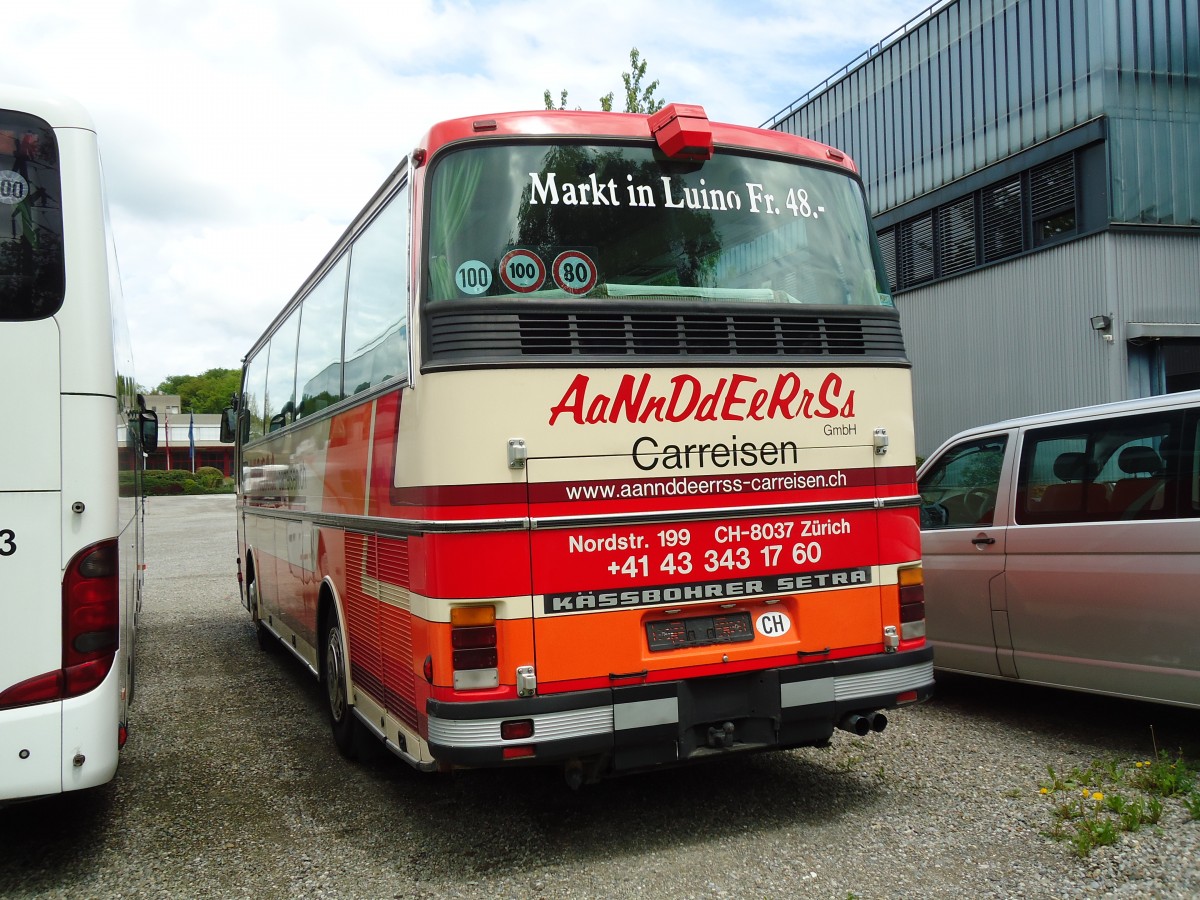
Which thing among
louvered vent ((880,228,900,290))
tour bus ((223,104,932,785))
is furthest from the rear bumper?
louvered vent ((880,228,900,290))

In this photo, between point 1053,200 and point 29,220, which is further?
point 1053,200

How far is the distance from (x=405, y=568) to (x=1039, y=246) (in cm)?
1593

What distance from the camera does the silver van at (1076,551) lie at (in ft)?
18.2

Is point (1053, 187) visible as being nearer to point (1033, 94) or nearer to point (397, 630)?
point (1033, 94)

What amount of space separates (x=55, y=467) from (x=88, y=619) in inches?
24.4

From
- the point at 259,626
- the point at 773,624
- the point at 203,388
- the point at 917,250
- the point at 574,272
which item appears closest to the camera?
the point at 574,272

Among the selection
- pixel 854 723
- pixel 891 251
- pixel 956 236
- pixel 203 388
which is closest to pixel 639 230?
pixel 854 723

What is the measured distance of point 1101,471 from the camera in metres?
6.01

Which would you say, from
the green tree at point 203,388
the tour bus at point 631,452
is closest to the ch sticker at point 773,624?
the tour bus at point 631,452

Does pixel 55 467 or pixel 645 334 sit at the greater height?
pixel 645 334

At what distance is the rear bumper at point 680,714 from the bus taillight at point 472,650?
10cm

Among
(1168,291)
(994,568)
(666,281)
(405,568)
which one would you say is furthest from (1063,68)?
(405,568)

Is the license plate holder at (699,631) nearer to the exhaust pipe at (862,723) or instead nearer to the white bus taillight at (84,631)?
the exhaust pipe at (862,723)

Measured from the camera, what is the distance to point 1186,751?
583cm
